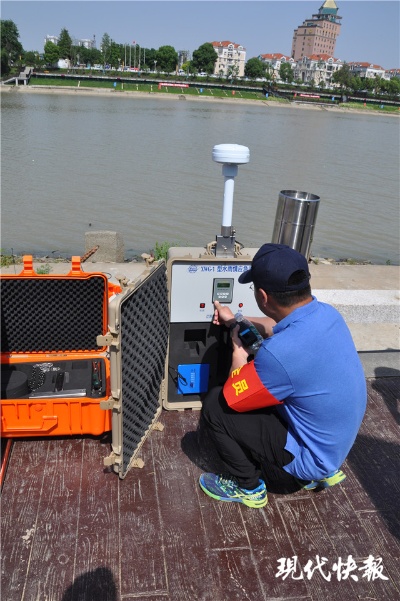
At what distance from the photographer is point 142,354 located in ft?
9.77

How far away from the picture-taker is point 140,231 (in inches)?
567

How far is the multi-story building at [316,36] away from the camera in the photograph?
159250 mm

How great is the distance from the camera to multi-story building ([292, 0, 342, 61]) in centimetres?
15925

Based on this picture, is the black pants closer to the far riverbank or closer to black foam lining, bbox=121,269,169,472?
black foam lining, bbox=121,269,169,472

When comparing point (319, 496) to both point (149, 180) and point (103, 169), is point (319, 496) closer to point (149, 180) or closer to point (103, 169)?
point (149, 180)

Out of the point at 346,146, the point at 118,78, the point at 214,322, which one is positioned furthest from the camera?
the point at 118,78

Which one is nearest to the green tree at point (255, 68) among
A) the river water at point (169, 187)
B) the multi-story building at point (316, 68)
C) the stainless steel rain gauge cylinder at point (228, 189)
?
the multi-story building at point (316, 68)

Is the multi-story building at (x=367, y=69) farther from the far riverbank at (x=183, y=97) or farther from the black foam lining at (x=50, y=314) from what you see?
the black foam lining at (x=50, y=314)

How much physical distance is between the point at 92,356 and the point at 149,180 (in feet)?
58.3

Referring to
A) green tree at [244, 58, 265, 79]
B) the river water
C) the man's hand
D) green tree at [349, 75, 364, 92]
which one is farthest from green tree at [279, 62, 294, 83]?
the man's hand

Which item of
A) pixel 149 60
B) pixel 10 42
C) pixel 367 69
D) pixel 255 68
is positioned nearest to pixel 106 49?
pixel 149 60

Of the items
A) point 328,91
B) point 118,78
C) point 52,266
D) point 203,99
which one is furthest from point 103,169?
point 328,91

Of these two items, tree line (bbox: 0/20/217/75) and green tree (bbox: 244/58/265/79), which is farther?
green tree (bbox: 244/58/265/79)

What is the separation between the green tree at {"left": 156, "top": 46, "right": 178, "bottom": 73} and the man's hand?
119536 millimetres
